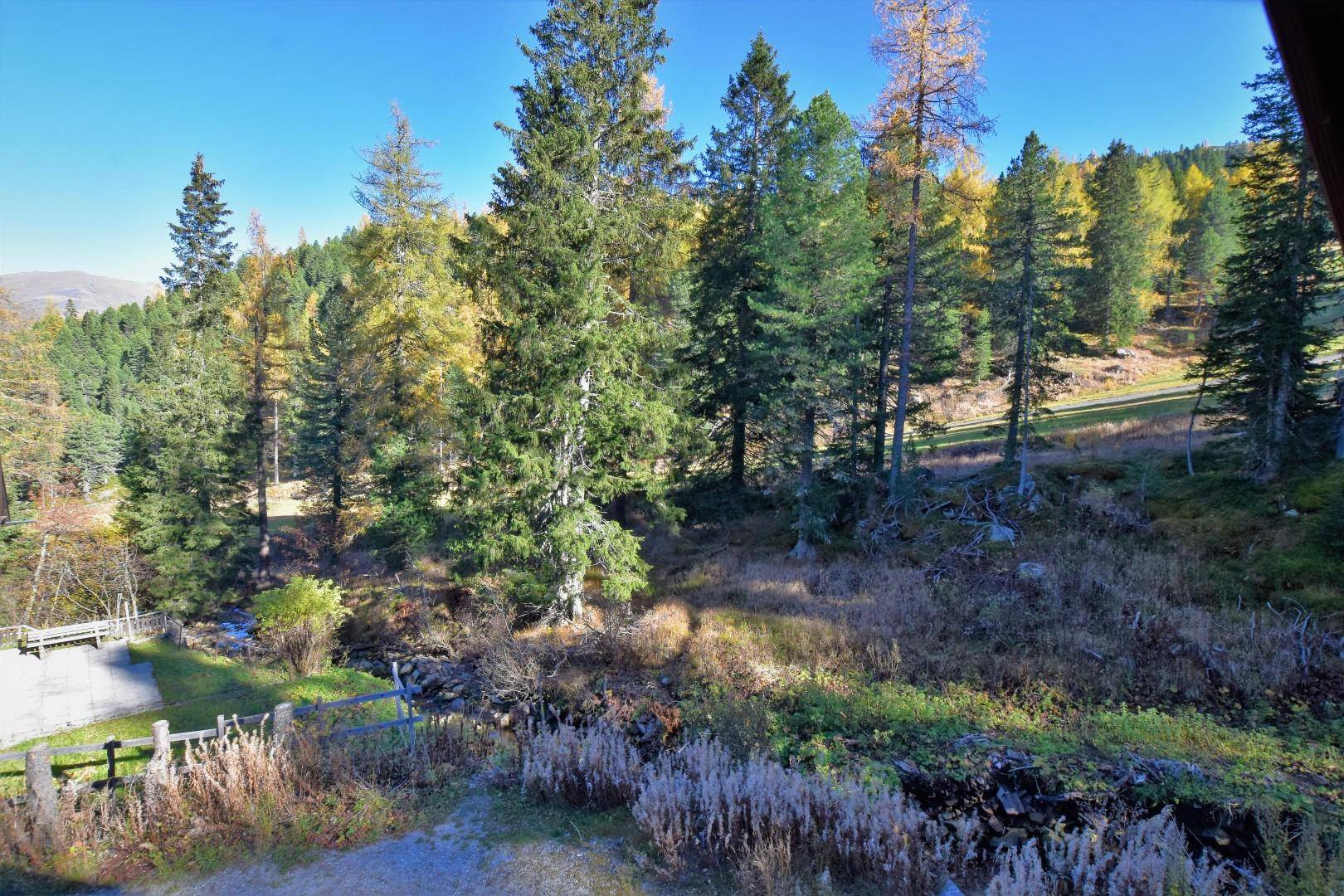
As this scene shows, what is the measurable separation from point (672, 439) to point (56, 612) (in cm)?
2338

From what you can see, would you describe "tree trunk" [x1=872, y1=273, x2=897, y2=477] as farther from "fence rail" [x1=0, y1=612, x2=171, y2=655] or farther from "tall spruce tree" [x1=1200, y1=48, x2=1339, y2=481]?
"fence rail" [x1=0, y1=612, x2=171, y2=655]

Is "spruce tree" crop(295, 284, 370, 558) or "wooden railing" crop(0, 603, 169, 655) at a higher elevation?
"spruce tree" crop(295, 284, 370, 558)

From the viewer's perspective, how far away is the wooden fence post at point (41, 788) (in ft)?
21.3

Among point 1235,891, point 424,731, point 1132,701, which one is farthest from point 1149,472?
point 424,731

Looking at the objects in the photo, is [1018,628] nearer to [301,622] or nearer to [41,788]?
[41,788]

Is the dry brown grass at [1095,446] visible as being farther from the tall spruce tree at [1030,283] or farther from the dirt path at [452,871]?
the dirt path at [452,871]

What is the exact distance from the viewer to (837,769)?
888cm

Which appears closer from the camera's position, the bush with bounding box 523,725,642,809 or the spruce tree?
the bush with bounding box 523,725,642,809

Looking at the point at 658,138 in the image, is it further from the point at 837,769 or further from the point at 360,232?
the point at 837,769

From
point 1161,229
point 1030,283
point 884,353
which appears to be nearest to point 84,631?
point 884,353

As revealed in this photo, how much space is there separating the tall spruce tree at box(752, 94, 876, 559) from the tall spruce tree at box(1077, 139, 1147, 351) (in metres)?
32.7

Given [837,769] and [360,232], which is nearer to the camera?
[837,769]

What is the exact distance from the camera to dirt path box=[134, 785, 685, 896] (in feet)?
20.4

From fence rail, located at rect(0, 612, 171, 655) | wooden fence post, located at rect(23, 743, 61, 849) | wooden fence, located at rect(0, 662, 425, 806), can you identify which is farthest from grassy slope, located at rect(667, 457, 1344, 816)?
fence rail, located at rect(0, 612, 171, 655)
